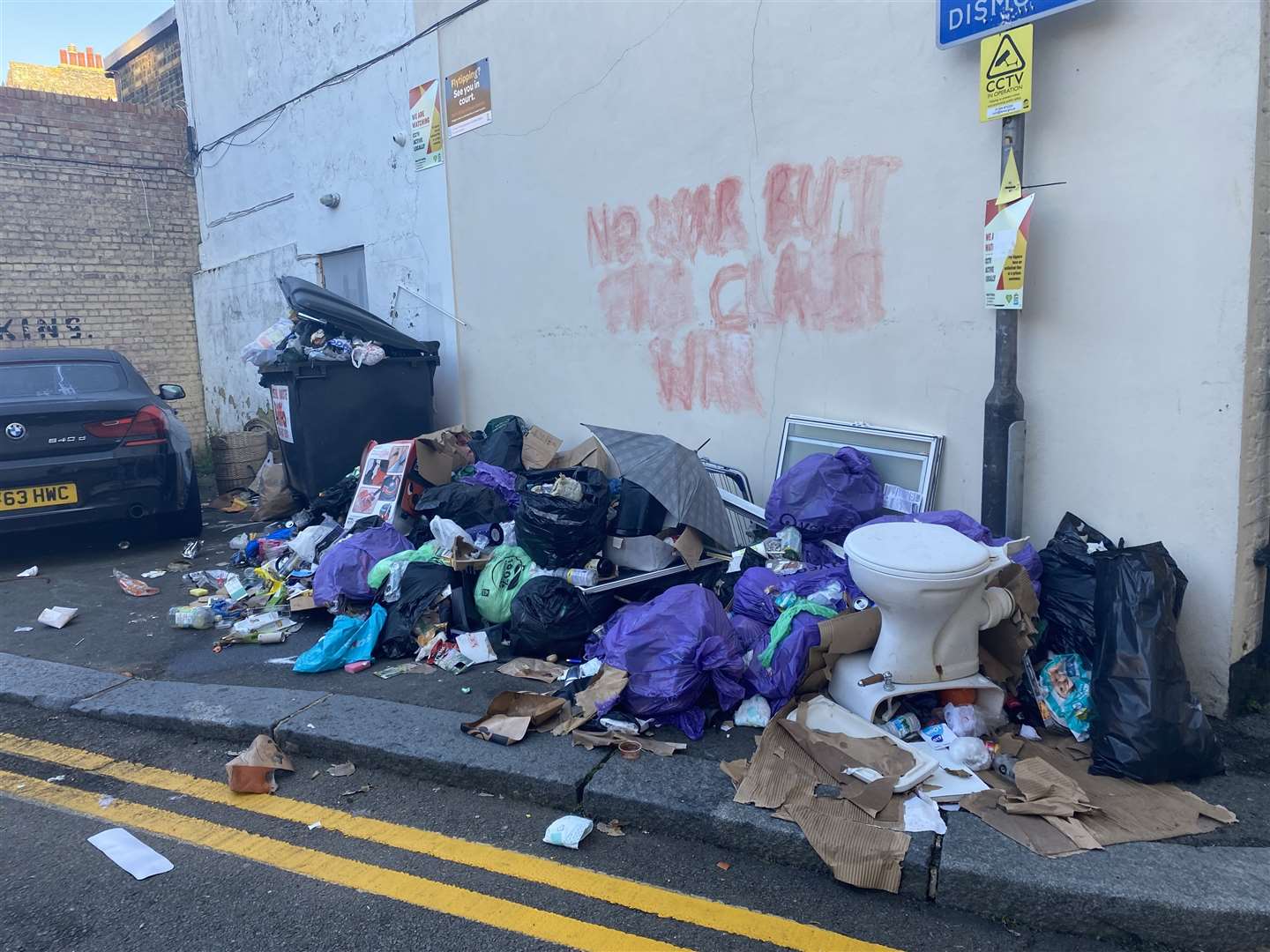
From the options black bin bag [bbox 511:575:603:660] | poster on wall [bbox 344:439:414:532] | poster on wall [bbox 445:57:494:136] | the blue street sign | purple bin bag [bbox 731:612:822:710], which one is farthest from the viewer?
poster on wall [bbox 445:57:494:136]

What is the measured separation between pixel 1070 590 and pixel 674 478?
1.90 meters

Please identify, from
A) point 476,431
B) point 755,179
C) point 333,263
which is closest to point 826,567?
point 755,179

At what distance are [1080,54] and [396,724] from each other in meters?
4.07

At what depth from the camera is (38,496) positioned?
5844 millimetres

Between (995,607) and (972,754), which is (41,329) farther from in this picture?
(972,754)

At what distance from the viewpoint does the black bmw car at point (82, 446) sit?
228 inches

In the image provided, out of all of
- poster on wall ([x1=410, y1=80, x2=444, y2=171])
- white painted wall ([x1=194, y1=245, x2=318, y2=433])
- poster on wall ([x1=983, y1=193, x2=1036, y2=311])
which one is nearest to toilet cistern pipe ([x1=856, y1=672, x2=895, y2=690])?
poster on wall ([x1=983, y1=193, x2=1036, y2=311])

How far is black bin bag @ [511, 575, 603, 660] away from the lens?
167 inches

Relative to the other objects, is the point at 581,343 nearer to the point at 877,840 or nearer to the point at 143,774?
the point at 143,774

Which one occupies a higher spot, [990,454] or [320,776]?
[990,454]

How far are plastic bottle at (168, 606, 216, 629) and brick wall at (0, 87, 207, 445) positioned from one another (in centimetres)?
792

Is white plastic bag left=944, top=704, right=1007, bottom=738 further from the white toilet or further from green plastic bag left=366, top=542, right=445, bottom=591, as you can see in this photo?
green plastic bag left=366, top=542, right=445, bottom=591

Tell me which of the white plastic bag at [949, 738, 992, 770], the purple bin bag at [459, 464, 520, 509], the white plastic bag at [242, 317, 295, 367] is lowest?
the white plastic bag at [949, 738, 992, 770]

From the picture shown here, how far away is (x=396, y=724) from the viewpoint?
361 cm
